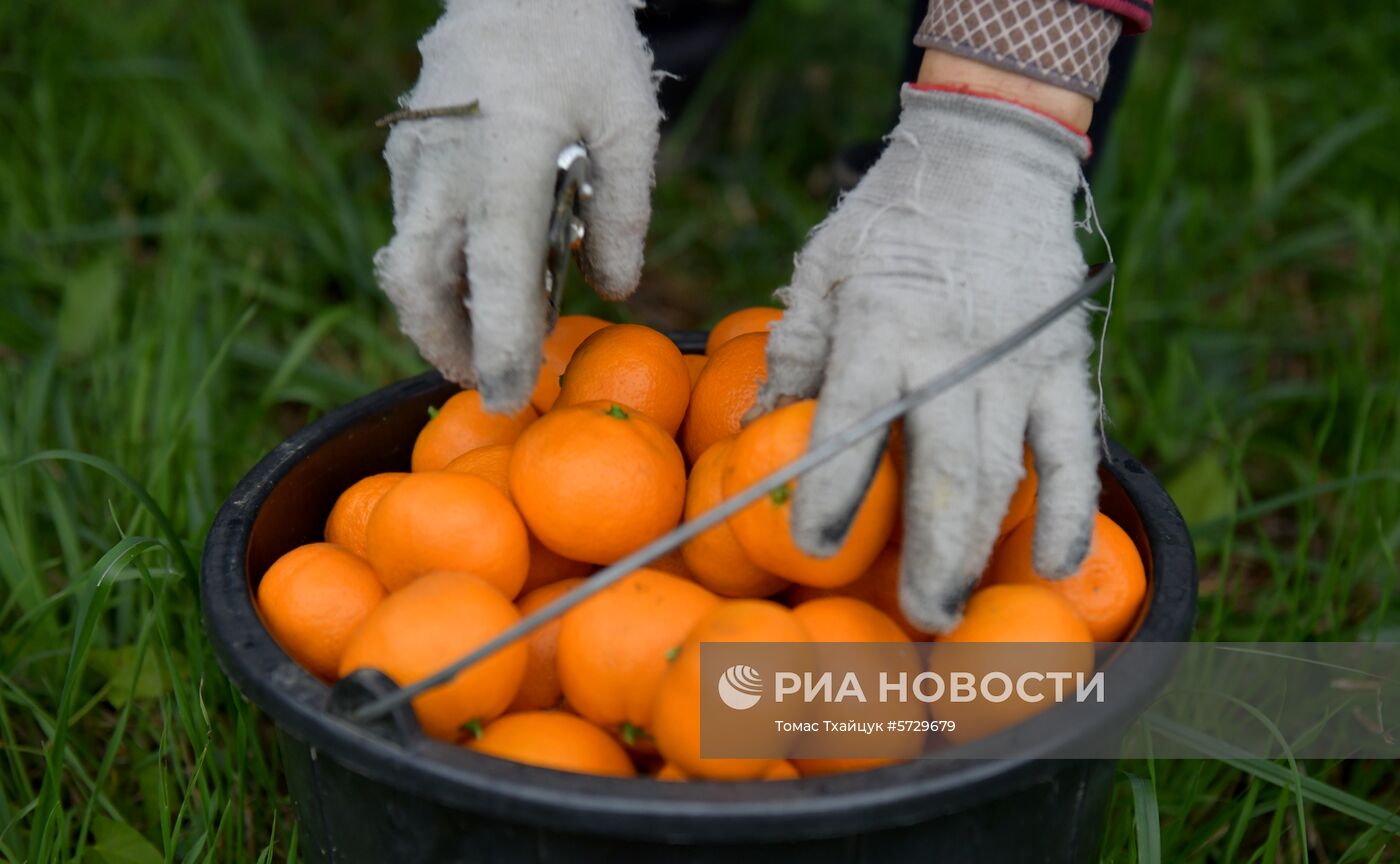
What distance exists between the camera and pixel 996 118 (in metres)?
1.24

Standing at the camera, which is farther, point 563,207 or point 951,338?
point 563,207

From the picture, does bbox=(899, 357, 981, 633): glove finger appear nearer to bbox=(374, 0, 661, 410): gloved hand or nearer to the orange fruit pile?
the orange fruit pile

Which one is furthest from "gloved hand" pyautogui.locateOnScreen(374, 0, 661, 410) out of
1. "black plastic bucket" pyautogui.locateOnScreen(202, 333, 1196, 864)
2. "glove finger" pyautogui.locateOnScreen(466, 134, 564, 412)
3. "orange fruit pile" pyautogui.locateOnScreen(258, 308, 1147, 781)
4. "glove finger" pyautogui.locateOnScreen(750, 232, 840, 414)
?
"black plastic bucket" pyautogui.locateOnScreen(202, 333, 1196, 864)

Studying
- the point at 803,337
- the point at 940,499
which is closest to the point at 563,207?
the point at 803,337

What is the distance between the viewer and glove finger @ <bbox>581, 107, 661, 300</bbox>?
1.34m

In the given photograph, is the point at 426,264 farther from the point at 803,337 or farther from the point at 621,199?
the point at 803,337

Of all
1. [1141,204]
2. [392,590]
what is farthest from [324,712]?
[1141,204]

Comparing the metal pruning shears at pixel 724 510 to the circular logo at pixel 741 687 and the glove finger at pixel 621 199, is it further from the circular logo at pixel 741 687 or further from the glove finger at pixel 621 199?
the glove finger at pixel 621 199

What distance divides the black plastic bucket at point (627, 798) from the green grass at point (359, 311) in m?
0.22

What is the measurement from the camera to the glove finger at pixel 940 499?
1103 millimetres

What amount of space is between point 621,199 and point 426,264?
0.24 metres

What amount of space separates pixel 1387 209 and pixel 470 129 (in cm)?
244

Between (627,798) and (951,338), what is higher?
(951,338)

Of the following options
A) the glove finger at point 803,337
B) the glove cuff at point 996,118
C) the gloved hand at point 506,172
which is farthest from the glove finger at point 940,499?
the gloved hand at point 506,172
